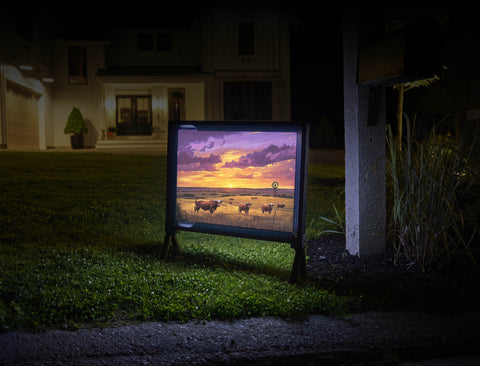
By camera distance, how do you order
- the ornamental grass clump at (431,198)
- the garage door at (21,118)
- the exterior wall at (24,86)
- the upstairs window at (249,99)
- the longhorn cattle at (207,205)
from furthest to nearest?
the upstairs window at (249,99), the garage door at (21,118), the exterior wall at (24,86), the longhorn cattle at (207,205), the ornamental grass clump at (431,198)

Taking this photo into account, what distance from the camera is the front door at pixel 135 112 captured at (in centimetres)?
2109

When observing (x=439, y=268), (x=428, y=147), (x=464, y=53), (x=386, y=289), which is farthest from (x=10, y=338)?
(x=464, y=53)

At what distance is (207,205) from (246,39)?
18.0 m

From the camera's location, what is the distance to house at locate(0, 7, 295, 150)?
19.7 m

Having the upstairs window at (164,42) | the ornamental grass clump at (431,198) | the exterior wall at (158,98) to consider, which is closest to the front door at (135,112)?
the exterior wall at (158,98)

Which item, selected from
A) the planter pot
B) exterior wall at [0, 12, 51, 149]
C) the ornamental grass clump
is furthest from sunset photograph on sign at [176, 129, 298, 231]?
the planter pot

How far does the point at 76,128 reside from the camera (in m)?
18.3

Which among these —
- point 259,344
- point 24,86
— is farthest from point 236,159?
point 24,86

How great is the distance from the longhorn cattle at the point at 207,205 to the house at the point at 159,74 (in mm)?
15147

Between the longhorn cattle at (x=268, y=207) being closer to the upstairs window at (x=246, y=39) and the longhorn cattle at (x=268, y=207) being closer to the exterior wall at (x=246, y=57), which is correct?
the exterior wall at (x=246, y=57)

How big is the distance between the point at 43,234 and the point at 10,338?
287cm

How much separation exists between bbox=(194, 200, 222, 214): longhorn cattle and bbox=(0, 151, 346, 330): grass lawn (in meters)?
0.50

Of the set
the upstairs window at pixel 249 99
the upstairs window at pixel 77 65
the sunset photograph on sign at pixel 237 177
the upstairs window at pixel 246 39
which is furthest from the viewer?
the upstairs window at pixel 249 99

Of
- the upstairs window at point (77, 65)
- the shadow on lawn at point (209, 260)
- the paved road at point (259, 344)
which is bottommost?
the paved road at point (259, 344)
